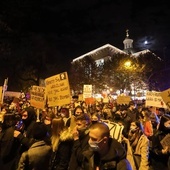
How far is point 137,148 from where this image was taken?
622cm

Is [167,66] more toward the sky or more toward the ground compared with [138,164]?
more toward the sky

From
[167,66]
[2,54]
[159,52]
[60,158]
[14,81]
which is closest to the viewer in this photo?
[60,158]

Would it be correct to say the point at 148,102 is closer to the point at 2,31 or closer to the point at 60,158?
the point at 60,158

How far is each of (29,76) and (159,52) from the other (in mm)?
21434

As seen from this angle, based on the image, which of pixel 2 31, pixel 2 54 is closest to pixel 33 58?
pixel 2 54

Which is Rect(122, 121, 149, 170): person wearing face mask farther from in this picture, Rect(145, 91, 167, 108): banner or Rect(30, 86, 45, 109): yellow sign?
Rect(145, 91, 167, 108): banner

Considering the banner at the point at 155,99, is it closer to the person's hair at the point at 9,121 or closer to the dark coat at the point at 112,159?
the person's hair at the point at 9,121

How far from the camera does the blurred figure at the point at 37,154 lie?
4.12m

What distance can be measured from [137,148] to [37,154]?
104 inches

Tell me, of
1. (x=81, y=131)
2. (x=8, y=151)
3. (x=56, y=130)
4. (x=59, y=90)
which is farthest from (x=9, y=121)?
(x=59, y=90)

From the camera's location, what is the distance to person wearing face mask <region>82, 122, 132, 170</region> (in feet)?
9.84

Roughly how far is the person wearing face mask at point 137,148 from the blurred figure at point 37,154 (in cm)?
209

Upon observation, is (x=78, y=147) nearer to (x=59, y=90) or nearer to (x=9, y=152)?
(x=9, y=152)

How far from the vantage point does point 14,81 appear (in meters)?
27.9
